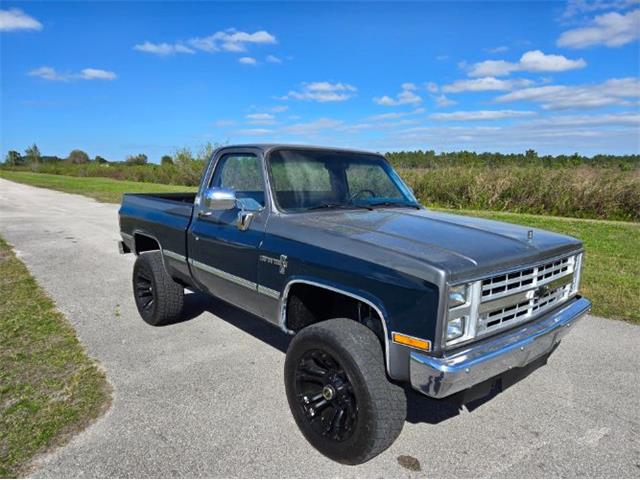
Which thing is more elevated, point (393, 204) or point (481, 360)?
point (393, 204)

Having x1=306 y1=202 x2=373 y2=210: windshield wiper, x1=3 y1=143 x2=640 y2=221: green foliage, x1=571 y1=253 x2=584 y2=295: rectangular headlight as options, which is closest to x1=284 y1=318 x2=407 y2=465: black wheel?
x1=306 y1=202 x2=373 y2=210: windshield wiper

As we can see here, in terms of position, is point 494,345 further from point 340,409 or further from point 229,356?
point 229,356

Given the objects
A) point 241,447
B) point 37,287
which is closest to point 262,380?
point 241,447

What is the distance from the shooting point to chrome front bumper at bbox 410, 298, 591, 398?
250 centimetres

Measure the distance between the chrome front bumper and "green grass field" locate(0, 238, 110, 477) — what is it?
7.45ft

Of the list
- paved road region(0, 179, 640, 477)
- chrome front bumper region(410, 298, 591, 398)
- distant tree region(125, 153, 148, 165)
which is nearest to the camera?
chrome front bumper region(410, 298, 591, 398)

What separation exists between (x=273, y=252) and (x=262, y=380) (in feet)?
3.79

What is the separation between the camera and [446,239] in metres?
3.06

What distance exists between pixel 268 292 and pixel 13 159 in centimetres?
9879

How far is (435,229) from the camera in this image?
3.35 metres

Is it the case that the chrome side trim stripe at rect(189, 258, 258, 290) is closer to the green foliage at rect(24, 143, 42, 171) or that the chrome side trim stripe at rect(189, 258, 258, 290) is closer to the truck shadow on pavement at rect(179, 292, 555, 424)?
the truck shadow on pavement at rect(179, 292, 555, 424)

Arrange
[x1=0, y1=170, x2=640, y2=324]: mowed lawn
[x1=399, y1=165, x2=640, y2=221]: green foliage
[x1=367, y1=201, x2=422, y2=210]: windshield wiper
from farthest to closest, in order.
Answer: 1. [x1=399, y1=165, x2=640, y2=221]: green foliage
2. [x1=0, y1=170, x2=640, y2=324]: mowed lawn
3. [x1=367, y1=201, x2=422, y2=210]: windshield wiper

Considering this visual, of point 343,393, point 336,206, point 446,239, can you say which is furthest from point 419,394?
point 336,206

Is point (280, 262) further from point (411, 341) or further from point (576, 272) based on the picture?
point (576, 272)
